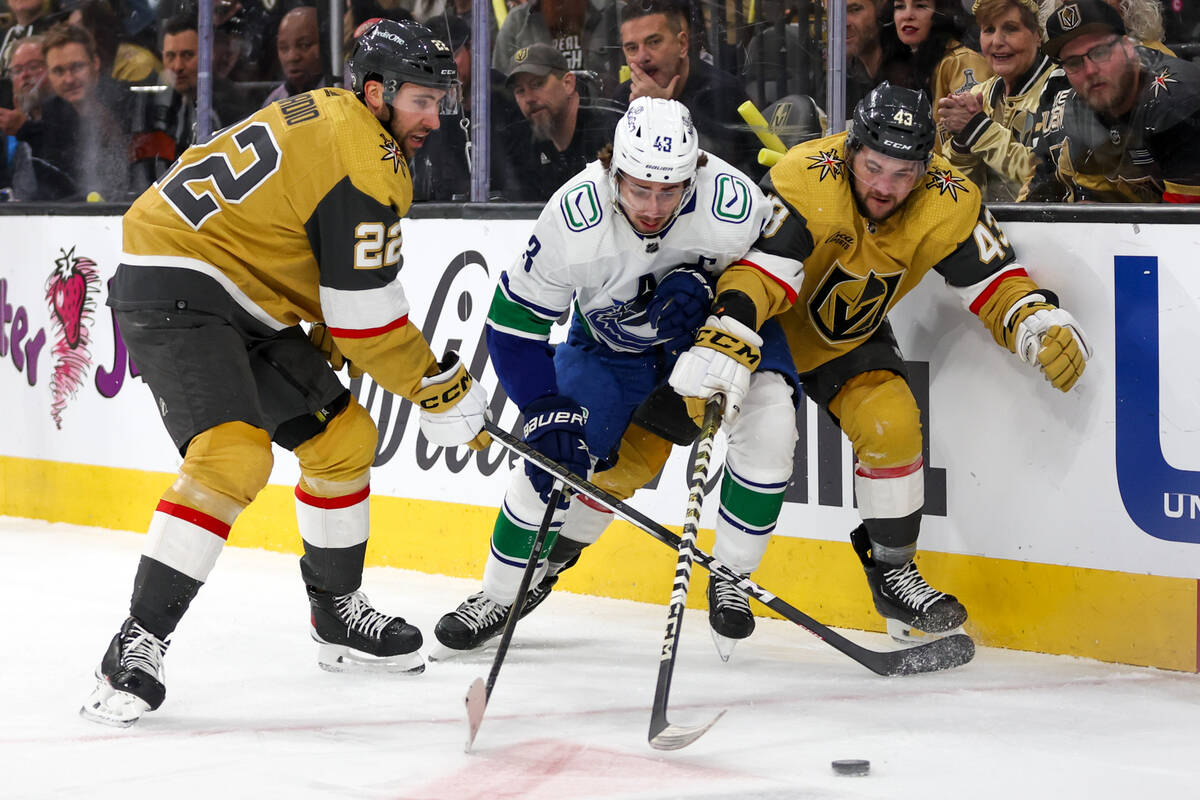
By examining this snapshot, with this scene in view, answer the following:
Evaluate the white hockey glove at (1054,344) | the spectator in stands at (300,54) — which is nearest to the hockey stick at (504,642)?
the white hockey glove at (1054,344)

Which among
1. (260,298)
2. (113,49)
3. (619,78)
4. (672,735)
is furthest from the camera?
(113,49)

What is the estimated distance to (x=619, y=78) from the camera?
4195mm

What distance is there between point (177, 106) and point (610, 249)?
2667 millimetres

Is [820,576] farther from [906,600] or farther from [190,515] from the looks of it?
[190,515]

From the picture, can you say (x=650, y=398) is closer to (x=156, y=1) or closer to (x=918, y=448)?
(x=918, y=448)

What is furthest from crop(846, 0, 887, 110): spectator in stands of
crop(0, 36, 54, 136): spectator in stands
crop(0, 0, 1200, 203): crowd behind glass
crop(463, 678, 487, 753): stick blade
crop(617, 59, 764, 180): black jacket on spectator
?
crop(0, 36, 54, 136): spectator in stands

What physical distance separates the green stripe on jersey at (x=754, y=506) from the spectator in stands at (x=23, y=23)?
3.71 m

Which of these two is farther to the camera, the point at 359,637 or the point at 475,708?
the point at 359,637

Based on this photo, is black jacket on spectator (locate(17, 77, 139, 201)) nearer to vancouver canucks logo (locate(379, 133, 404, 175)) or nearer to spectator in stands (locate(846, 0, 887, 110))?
vancouver canucks logo (locate(379, 133, 404, 175))

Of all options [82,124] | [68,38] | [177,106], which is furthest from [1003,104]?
[68,38]

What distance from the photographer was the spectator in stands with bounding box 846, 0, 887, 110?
12.0 ft

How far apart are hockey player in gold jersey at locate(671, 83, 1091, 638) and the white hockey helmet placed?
0.32 meters

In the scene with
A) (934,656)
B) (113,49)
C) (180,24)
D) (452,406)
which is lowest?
(934,656)

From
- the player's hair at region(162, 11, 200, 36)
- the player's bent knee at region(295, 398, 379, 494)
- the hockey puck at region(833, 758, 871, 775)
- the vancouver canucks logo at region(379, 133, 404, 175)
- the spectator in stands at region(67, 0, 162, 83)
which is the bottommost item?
the hockey puck at region(833, 758, 871, 775)
